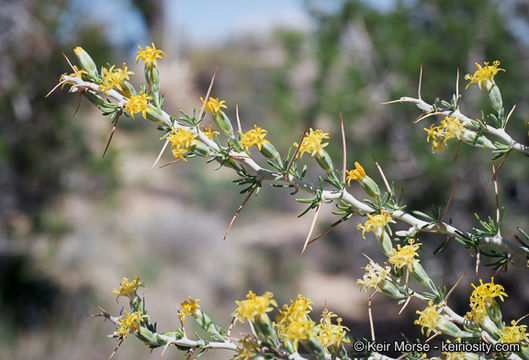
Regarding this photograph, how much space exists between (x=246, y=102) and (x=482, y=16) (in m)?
16.0

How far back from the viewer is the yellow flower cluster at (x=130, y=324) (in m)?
1.16

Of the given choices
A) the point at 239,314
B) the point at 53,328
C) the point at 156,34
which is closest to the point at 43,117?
the point at 53,328

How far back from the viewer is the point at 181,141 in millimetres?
1125

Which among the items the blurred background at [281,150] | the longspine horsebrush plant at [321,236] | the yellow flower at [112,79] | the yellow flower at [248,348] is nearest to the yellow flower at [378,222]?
the longspine horsebrush plant at [321,236]

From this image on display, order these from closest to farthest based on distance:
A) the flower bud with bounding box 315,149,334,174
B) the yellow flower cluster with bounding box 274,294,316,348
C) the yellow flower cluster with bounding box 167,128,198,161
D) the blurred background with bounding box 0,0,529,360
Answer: the yellow flower cluster with bounding box 274,294,316,348, the yellow flower cluster with bounding box 167,128,198,161, the flower bud with bounding box 315,149,334,174, the blurred background with bounding box 0,0,529,360

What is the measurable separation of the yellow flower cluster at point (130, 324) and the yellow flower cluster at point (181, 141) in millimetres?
461

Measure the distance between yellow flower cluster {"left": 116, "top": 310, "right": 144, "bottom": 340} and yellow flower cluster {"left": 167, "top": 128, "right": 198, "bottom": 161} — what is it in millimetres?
461

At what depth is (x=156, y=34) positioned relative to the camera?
19250mm

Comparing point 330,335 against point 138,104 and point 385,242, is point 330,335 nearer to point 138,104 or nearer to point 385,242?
point 385,242

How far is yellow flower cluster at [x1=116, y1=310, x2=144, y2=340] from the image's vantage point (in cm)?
116

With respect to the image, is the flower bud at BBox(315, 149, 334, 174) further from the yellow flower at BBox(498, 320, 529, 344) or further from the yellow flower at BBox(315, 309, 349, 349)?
the yellow flower at BBox(498, 320, 529, 344)

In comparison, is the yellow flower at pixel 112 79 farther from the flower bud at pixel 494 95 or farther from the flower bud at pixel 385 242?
the flower bud at pixel 494 95

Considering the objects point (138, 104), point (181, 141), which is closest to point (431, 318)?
point (181, 141)

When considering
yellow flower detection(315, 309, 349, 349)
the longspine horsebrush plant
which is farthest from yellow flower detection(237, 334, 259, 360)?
yellow flower detection(315, 309, 349, 349)
